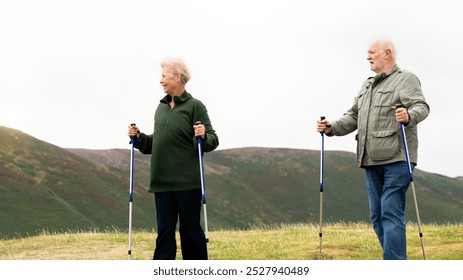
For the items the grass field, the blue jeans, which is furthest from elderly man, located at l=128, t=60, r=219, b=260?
the grass field

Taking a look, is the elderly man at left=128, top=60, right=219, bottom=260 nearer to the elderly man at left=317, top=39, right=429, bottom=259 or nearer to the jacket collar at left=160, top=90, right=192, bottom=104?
the jacket collar at left=160, top=90, right=192, bottom=104

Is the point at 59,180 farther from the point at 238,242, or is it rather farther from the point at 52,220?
the point at 238,242

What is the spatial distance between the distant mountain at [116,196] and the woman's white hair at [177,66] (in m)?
89.0

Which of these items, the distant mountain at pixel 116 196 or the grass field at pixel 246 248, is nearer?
the grass field at pixel 246 248

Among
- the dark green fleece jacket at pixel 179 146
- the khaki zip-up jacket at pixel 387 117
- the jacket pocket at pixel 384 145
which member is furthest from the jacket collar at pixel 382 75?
the dark green fleece jacket at pixel 179 146

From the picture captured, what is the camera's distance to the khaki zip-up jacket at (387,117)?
8.59 metres

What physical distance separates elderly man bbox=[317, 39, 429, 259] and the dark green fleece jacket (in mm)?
1760

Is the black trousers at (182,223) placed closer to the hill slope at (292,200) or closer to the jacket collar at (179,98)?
the jacket collar at (179,98)

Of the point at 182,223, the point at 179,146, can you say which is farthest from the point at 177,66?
the point at 182,223

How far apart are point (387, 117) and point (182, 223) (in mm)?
2960

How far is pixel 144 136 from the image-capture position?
901 cm

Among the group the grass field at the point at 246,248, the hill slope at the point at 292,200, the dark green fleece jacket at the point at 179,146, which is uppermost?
the dark green fleece jacket at the point at 179,146

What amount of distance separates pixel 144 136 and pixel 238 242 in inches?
396

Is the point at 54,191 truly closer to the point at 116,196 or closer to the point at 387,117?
the point at 116,196
